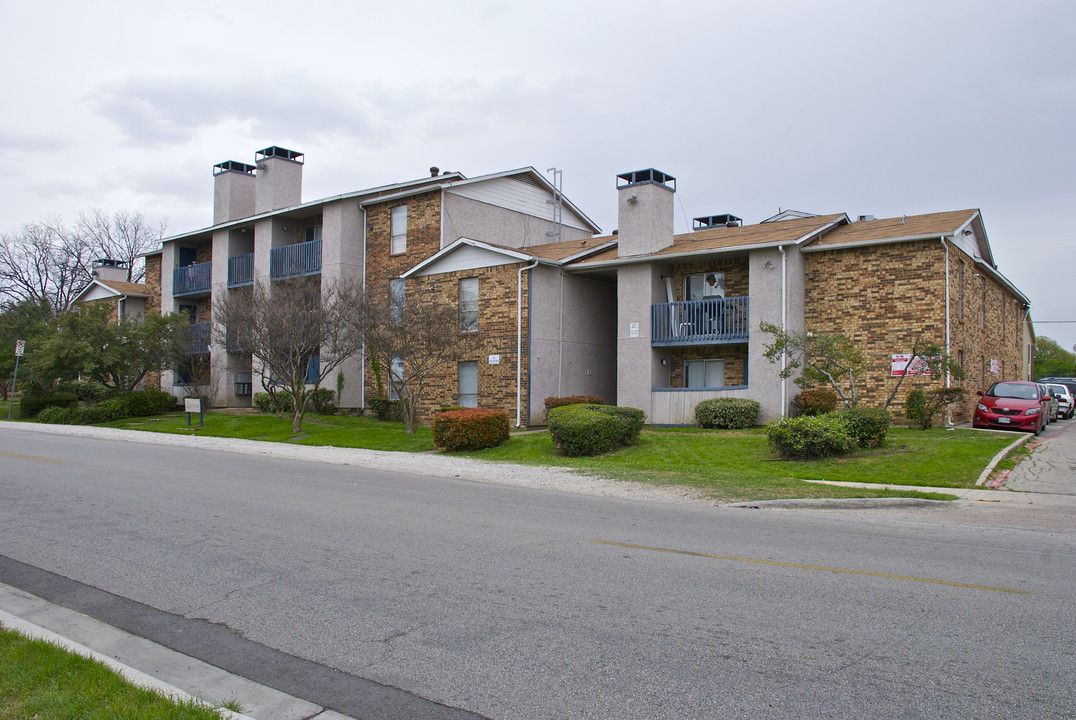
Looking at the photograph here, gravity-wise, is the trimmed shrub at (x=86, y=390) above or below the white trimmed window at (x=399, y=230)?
below

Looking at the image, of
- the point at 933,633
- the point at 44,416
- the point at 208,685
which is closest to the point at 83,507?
the point at 208,685

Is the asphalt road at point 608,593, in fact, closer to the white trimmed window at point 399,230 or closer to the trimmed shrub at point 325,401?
the trimmed shrub at point 325,401

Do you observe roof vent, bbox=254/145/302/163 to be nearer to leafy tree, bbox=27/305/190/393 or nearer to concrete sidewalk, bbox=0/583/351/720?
leafy tree, bbox=27/305/190/393

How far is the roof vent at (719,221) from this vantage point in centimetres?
3293

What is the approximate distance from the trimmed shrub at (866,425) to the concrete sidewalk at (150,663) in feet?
43.8

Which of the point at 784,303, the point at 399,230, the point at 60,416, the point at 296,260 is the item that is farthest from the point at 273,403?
the point at 784,303

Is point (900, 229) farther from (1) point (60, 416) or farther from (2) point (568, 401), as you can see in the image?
(1) point (60, 416)

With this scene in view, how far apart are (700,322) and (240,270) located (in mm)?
20535

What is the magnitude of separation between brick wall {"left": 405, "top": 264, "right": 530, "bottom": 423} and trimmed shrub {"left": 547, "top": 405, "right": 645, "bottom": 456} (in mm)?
6072

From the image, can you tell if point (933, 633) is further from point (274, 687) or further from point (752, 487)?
point (752, 487)

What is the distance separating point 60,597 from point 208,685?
102 inches

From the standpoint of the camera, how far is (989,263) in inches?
1057

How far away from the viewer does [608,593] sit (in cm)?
631

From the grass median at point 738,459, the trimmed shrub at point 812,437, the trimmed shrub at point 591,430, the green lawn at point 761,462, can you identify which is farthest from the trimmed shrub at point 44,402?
the trimmed shrub at point 812,437
